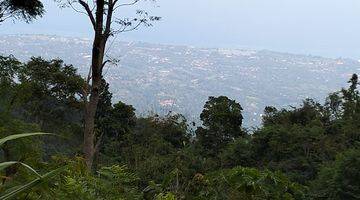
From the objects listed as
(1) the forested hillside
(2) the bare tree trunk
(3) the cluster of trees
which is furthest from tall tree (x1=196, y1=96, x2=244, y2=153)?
(1) the forested hillside

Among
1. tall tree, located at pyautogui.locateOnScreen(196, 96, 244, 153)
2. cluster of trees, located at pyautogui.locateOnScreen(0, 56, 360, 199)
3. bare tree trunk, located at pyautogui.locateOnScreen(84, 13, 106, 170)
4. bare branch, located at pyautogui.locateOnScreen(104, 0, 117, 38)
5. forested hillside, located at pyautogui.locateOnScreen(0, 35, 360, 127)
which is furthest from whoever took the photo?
forested hillside, located at pyautogui.locateOnScreen(0, 35, 360, 127)

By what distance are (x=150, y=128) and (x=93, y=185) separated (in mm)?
28554

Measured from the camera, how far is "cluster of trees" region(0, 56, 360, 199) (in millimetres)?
3094

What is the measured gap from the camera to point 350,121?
24453 mm

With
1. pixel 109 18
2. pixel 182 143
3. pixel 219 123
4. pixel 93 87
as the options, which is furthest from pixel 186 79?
pixel 93 87

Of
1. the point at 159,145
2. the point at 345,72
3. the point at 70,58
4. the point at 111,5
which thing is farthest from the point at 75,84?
the point at 345,72

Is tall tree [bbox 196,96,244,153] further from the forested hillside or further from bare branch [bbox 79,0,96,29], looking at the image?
the forested hillside

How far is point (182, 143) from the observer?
24.7 metres

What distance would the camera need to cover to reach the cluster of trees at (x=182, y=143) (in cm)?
309

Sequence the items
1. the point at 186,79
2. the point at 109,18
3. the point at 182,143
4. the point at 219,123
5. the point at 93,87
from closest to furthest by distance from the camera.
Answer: the point at 93,87 < the point at 109,18 < the point at 182,143 < the point at 219,123 < the point at 186,79

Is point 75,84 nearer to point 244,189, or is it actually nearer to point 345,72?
point 244,189

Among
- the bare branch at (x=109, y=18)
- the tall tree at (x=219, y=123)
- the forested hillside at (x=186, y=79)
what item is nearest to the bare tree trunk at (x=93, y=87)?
the bare branch at (x=109, y=18)

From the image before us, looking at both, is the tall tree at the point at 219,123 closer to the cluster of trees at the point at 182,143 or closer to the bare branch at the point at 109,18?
the cluster of trees at the point at 182,143

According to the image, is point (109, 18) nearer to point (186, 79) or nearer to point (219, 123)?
point (219, 123)
